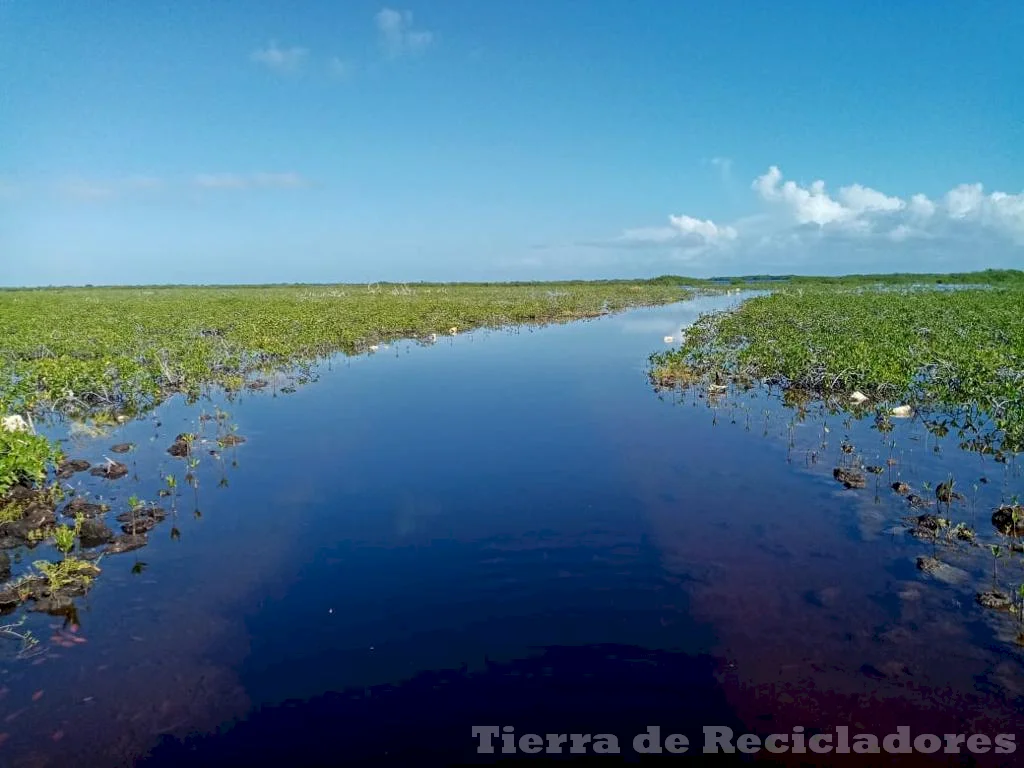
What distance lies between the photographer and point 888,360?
57.0 ft

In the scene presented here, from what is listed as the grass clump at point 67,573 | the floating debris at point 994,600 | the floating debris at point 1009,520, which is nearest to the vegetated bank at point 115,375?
the grass clump at point 67,573

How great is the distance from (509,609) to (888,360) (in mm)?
15359

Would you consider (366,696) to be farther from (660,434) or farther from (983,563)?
(660,434)

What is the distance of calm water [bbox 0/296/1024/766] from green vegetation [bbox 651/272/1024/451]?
96.8 inches

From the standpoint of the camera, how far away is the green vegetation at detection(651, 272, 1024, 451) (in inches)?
540

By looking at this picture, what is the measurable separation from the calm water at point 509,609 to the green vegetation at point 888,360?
2.46 meters

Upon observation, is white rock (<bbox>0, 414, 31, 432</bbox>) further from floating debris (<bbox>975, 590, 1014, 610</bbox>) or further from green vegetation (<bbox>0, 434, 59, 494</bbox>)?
floating debris (<bbox>975, 590, 1014, 610</bbox>)

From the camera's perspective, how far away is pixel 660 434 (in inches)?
527

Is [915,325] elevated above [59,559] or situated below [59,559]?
above

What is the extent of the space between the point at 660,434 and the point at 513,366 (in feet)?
31.8

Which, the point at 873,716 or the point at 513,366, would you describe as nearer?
the point at 873,716

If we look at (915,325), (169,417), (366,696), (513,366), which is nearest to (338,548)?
(366,696)

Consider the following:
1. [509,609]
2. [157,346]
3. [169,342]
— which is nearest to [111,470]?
[509,609]

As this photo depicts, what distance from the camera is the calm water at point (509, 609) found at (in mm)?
5043
